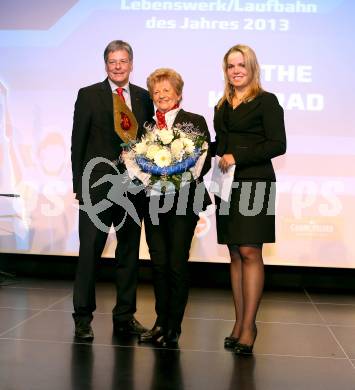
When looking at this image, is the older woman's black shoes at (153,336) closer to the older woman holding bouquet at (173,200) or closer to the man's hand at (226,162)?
the older woman holding bouquet at (173,200)

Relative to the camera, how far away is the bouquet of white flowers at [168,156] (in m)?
3.26

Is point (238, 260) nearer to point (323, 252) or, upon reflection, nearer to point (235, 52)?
point (235, 52)

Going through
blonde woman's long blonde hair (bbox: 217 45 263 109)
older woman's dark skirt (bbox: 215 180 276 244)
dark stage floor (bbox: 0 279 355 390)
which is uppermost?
blonde woman's long blonde hair (bbox: 217 45 263 109)

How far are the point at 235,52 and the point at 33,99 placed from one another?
8.73ft

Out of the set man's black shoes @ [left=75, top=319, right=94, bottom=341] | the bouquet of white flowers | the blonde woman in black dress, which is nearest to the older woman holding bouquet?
the bouquet of white flowers

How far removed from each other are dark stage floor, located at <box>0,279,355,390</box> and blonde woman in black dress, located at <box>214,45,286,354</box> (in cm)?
27

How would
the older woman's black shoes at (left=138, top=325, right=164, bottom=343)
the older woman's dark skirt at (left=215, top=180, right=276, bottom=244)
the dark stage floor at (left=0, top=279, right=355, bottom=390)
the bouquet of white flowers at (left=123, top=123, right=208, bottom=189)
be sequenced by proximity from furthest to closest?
the older woman's black shoes at (left=138, top=325, right=164, bottom=343) → the older woman's dark skirt at (left=215, top=180, right=276, bottom=244) → the bouquet of white flowers at (left=123, top=123, right=208, bottom=189) → the dark stage floor at (left=0, top=279, right=355, bottom=390)

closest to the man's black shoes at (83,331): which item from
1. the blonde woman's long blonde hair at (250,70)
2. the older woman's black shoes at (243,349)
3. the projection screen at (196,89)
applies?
the older woman's black shoes at (243,349)

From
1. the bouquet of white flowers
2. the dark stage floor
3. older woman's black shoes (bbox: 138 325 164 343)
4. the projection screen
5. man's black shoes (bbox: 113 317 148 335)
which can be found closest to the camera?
the dark stage floor

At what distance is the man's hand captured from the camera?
3354 mm

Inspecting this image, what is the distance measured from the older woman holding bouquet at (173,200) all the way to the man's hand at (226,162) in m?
0.09

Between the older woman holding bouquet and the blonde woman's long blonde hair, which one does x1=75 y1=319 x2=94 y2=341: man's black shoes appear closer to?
the older woman holding bouquet

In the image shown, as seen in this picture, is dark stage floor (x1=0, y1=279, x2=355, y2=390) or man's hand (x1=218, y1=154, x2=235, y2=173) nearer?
dark stage floor (x1=0, y1=279, x2=355, y2=390)

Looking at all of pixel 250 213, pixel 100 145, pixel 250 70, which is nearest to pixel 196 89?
pixel 100 145
